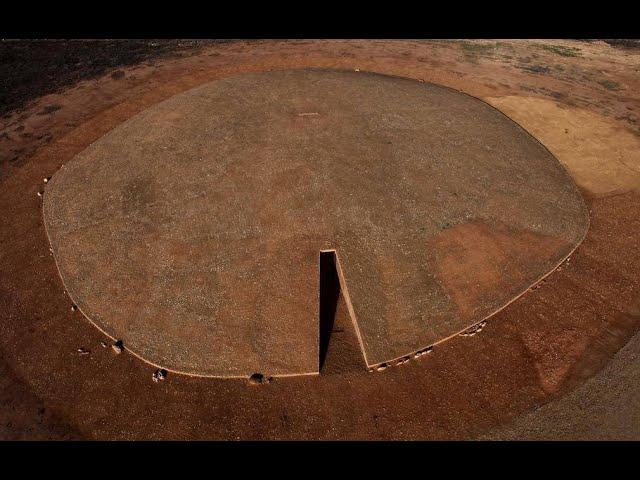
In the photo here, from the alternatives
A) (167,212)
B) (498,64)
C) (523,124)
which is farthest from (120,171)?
(498,64)

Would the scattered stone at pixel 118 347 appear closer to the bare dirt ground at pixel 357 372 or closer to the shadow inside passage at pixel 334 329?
the bare dirt ground at pixel 357 372

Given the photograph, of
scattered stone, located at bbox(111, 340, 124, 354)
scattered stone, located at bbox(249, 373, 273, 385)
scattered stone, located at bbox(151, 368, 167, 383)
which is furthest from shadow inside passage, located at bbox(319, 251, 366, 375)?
scattered stone, located at bbox(111, 340, 124, 354)

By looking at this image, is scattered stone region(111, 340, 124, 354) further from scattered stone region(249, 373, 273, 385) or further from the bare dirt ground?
scattered stone region(249, 373, 273, 385)

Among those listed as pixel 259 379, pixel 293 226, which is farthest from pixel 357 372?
pixel 293 226

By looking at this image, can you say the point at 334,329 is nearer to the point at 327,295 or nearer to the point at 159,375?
the point at 327,295

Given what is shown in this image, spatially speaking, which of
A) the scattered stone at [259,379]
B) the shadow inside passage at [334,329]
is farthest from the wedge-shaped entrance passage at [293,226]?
the shadow inside passage at [334,329]

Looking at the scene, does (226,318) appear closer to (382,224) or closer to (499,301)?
(382,224)

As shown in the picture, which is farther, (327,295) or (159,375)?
(327,295)
